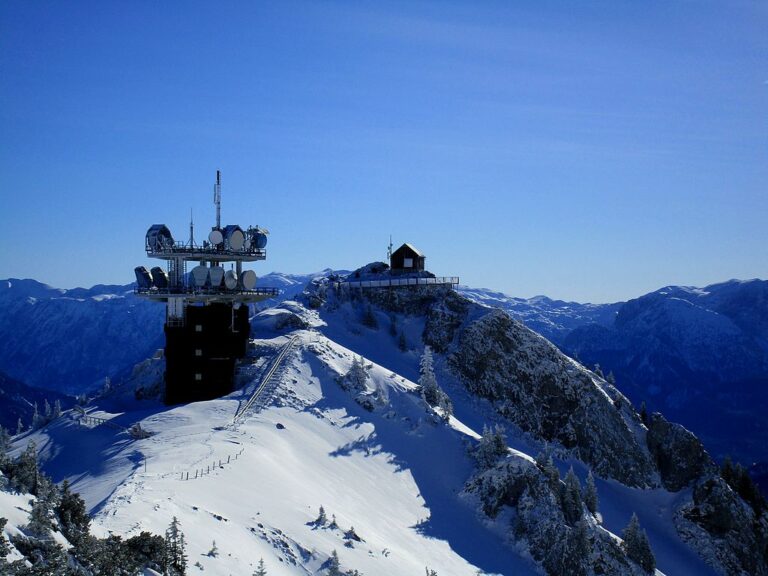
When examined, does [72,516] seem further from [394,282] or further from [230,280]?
[394,282]

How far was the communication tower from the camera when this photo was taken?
63344 millimetres

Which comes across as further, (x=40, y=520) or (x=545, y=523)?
(x=545, y=523)

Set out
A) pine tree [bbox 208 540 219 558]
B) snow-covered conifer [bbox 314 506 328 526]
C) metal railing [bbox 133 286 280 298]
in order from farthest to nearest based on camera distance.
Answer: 1. metal railing [bbox 133 286 280 298]
2. snow-covered conifer [bbox 314 506 328 526]
3. pine tree [bbox 208 540 219 558]

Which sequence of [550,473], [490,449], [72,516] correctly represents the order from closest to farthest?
[72,516] < [550,473] < [490,449]

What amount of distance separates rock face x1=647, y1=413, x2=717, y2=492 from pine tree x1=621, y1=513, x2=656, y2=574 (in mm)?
29828

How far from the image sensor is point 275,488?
40.9 m

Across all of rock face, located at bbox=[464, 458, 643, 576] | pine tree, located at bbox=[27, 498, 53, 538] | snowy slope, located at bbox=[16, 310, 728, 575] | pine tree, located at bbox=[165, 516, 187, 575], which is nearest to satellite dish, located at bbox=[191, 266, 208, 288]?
snowy slope, located at bbox=[16, 310, 728, 575]

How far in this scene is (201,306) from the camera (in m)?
64.7

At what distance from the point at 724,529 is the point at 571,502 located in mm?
33130

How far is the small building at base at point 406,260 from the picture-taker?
4215 inches

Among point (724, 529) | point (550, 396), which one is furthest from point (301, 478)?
point (724, 529)

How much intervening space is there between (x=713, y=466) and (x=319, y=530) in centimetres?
6970

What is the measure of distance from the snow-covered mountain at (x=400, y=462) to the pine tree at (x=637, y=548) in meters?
1.26

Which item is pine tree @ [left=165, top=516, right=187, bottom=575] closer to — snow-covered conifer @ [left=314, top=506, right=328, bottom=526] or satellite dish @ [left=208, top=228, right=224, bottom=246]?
snow-covered conifer @ [left=314, top=506, right=328, bottom=526]
